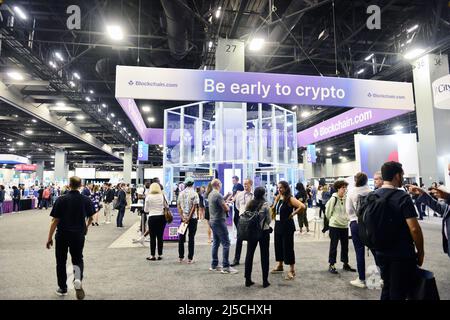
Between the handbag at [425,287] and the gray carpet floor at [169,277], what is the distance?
1.57 m

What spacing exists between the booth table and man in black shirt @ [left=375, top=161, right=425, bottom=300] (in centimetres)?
1789

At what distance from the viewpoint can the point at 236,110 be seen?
8945mm

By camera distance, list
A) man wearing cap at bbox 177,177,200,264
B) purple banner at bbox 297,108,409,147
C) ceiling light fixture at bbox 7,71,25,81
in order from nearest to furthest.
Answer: man wearing cap at bbox 177,177,200,264, purple banner at bbox 297,108,409,147, ceiling light fixture at bbox 7,71,25,81

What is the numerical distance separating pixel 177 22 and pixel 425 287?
302 inches

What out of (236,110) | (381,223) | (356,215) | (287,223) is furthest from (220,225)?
(236,110)

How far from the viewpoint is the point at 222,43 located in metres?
8.95

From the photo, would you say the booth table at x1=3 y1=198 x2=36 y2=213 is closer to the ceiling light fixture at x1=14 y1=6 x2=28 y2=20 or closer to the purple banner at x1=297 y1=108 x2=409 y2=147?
the ceiling light fixture at x1=14 y1=6 x2=28 y2=20

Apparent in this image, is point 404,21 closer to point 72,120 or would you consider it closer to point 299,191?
point 299,191

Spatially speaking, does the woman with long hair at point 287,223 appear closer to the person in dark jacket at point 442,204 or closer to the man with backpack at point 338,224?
the man with backpack at point 338,224

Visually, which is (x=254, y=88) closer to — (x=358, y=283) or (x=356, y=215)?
(x=356, y=215)

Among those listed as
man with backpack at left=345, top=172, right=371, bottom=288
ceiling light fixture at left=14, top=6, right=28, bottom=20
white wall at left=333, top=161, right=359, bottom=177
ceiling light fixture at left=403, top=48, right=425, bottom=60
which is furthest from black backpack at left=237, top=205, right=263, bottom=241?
white wall at left=333, top=161, right=359, bottom=177

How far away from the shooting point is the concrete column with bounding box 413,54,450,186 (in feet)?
32.3

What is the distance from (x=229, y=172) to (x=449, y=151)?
24.9 feet
